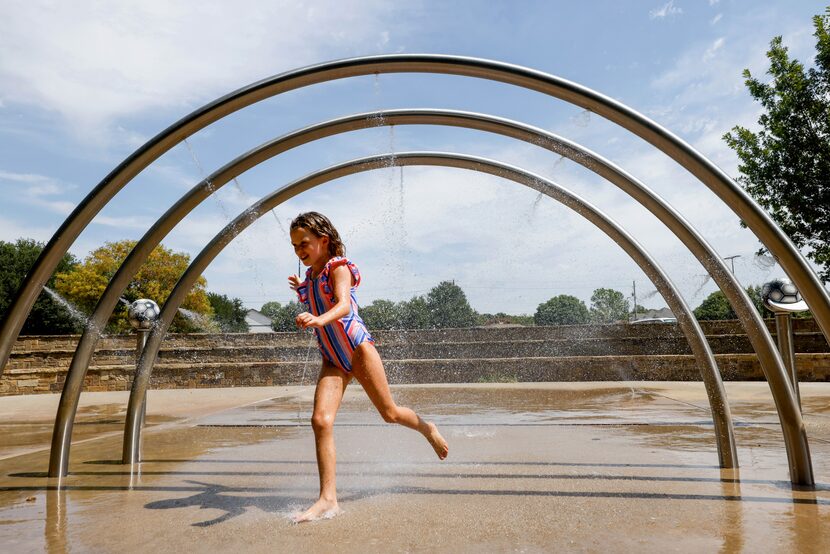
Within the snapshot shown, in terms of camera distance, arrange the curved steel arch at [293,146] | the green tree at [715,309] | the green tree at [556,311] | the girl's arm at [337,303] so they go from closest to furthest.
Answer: the girl's arm at [337,303], the curved steel arch at [293,146], the green tree at [715,309], the green tree at [556,311]

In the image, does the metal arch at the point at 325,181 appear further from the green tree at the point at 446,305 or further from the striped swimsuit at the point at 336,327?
the green tree at the point at 446,305

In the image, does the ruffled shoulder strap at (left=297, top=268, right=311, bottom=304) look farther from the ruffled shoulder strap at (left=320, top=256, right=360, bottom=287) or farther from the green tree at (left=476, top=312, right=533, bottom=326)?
the green tree at (left=476, top=312, right=533, bottom=326)

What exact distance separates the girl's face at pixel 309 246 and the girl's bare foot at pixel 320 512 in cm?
133

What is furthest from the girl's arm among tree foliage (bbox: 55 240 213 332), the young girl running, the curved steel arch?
tree foliage (bbox: 55 240 213 332)

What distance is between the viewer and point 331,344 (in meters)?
3.52

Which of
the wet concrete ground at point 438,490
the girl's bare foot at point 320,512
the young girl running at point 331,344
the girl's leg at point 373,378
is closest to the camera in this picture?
the wet concrete ground at point 438,490

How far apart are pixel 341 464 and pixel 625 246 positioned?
3.03 metres

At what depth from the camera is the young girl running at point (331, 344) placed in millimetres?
3291

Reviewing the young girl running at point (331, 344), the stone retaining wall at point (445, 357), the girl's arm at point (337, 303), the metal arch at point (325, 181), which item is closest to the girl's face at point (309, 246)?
the young girl running at point (331, 344)

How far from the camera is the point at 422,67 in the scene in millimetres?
3877

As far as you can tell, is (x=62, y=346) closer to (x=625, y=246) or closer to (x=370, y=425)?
(x=370, y=425)

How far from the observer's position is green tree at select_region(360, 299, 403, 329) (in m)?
26.7

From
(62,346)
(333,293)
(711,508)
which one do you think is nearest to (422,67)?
(333,293)

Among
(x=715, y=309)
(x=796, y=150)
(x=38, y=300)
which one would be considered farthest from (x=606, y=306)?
(x=38, y=300)
